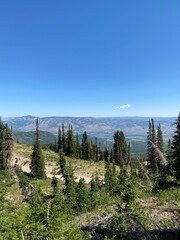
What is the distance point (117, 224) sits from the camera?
266 inches

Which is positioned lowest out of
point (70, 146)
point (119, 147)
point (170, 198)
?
point (119, 147)

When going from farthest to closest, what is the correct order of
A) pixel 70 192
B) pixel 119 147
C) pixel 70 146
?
pixel 70 146 → pixel 119 147 → pixel 70 192

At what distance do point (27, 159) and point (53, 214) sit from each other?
7491 centimetres

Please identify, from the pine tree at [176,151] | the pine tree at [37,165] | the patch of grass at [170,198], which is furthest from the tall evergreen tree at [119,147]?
the patch of grass at [170,198]

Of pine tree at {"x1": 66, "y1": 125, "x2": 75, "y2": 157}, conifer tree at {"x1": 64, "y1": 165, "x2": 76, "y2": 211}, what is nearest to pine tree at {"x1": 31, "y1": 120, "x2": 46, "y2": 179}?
conifer tree at {"x1": 64, "y1": 165, "x2": 76, "y2": 211}

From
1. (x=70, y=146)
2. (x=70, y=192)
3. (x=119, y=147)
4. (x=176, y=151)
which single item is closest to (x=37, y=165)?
(x=176, y=151)

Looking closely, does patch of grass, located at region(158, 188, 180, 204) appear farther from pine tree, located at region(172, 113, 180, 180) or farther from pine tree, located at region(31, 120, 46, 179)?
pine tree, located at region(31, 120, 46, 179)

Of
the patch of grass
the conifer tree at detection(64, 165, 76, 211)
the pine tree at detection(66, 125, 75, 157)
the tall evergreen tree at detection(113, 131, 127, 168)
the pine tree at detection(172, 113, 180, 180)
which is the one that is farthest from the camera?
the tall evergreen tree at detection(113, 131, 127, 168)

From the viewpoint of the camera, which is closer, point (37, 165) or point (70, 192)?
point (70, 192)

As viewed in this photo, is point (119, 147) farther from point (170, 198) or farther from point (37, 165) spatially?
point (170, 198)

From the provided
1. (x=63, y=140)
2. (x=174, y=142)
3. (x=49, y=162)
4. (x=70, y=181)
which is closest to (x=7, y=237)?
(x=70, y=181)

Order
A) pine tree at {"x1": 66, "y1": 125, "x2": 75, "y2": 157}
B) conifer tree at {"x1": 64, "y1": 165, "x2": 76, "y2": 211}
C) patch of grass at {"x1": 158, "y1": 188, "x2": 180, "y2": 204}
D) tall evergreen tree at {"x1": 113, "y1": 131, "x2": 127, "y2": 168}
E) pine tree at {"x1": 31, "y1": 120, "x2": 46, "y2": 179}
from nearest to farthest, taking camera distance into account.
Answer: patch of grass at {"x1": 158, "y1": 188, "x2": 180, "y2": 204} → conifer tree at {"x1": 64, "y1": 165, "x2": 76, "y2": 211} → pine tree at {"x1": 31, "y1": 120, "x2": 46, "y2": 179} → pine tree at {"x1": 66, "y1": 125, "x2": 75, "y2": 157} → tall evergreen tree at {"x1": 113, "y1": 131, "x2": 127, "y2": 168}

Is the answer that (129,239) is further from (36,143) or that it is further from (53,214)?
(36,143)

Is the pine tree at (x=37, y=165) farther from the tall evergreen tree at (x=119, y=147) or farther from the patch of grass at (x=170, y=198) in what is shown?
the tall evergreen tree at (x=119, y=147)
